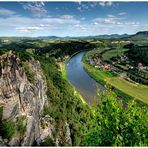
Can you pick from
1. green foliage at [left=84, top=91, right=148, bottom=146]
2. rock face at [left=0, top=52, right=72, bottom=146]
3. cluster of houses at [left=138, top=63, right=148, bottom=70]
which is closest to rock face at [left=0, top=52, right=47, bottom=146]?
rock face at [left=0, top=52, right=72, bottom=146]

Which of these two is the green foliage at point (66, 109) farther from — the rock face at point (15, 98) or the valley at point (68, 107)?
the rock face at point (15, 98)

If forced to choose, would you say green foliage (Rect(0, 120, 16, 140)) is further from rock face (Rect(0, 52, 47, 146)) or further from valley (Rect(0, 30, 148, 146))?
rock face (Rect(0, 52, 47, 146))

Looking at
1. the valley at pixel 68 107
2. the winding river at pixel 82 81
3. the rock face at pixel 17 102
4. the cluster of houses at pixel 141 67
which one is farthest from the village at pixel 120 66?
the rock face at pixel 17 102

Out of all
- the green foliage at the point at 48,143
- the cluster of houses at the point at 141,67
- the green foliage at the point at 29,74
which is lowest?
the cluster of houses at the point at 141,67

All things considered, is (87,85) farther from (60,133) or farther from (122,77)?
(60,133)

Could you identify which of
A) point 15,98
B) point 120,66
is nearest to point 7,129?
point 15,98

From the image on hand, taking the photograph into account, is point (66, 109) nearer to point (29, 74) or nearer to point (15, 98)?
point (29, 74)
